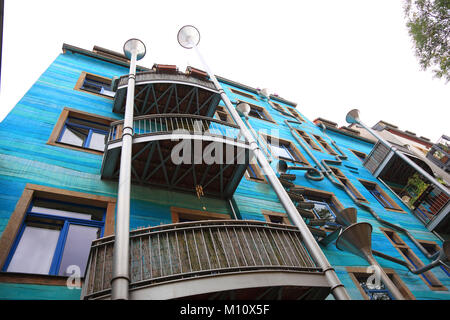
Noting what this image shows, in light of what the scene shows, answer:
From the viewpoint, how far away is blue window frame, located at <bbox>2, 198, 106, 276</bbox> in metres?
5.83

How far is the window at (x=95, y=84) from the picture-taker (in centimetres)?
1246

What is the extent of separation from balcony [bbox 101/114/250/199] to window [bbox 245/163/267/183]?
7.61 feet

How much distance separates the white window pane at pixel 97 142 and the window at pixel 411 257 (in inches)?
470

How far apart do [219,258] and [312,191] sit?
8.65 metres

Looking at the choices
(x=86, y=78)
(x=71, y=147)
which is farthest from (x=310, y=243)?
(x=86, y=78)

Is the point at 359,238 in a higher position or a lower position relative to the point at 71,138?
lower

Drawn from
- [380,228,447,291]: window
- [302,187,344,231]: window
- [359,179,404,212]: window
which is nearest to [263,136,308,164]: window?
[302,187,344,231]: window

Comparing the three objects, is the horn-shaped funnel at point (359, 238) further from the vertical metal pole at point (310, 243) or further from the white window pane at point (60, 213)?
the white window pane at point (60, 213)

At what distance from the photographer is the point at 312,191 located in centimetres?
1304

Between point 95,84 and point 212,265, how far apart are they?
11.5 m

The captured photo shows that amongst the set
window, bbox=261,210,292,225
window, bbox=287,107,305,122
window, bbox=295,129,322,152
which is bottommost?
window, bbox=261,210,292,225

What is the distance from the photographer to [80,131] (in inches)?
403

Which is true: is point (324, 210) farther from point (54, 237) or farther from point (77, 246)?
point (54, 237)

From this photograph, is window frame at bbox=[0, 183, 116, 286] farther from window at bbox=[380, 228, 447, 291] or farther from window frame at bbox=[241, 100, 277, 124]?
window frame at bbox=[241, 100, 277, 124]
